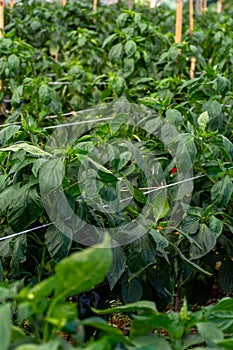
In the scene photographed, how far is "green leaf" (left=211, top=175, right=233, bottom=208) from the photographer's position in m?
2.30

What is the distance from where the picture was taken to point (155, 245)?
2.01 metres

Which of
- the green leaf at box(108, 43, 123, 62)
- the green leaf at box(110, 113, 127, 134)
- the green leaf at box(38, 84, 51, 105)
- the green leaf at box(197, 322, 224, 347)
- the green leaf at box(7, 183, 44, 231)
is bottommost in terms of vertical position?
the green leaf at box(38, 84, 51, 105)

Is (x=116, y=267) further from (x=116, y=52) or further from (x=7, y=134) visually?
(x=116, y=52)

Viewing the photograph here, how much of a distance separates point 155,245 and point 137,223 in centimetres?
8

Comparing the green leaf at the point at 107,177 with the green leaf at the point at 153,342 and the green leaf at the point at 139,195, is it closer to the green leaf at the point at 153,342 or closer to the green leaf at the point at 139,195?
the green leaf at the point at 139,195

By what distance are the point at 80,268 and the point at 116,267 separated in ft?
3.24

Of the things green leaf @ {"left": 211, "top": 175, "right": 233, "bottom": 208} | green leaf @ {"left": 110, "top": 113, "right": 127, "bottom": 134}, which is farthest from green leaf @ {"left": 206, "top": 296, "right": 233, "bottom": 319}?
green leaf @ {"left": 110, "top": 113, "right": 127, "bottom": 134}

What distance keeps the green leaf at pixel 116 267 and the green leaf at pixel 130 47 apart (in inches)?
78.8

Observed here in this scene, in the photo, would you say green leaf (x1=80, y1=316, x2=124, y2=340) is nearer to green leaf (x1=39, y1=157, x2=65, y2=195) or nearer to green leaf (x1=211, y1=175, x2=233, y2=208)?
green leaf (x1=39, y1=157, x2=65, y2=195)

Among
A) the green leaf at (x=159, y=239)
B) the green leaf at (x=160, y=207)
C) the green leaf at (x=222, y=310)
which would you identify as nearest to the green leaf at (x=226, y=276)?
the green leaf at (x=160, y=207)

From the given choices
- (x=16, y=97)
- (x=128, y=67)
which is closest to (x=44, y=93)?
(x=16, y=97)

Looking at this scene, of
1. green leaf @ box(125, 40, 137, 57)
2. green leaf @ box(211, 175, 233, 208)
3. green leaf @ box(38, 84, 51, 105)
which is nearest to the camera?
green leaf @ box(211, 175, 233, 208)

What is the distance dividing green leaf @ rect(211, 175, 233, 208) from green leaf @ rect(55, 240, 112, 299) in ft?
4.34

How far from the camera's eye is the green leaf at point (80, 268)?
3.19 feet
